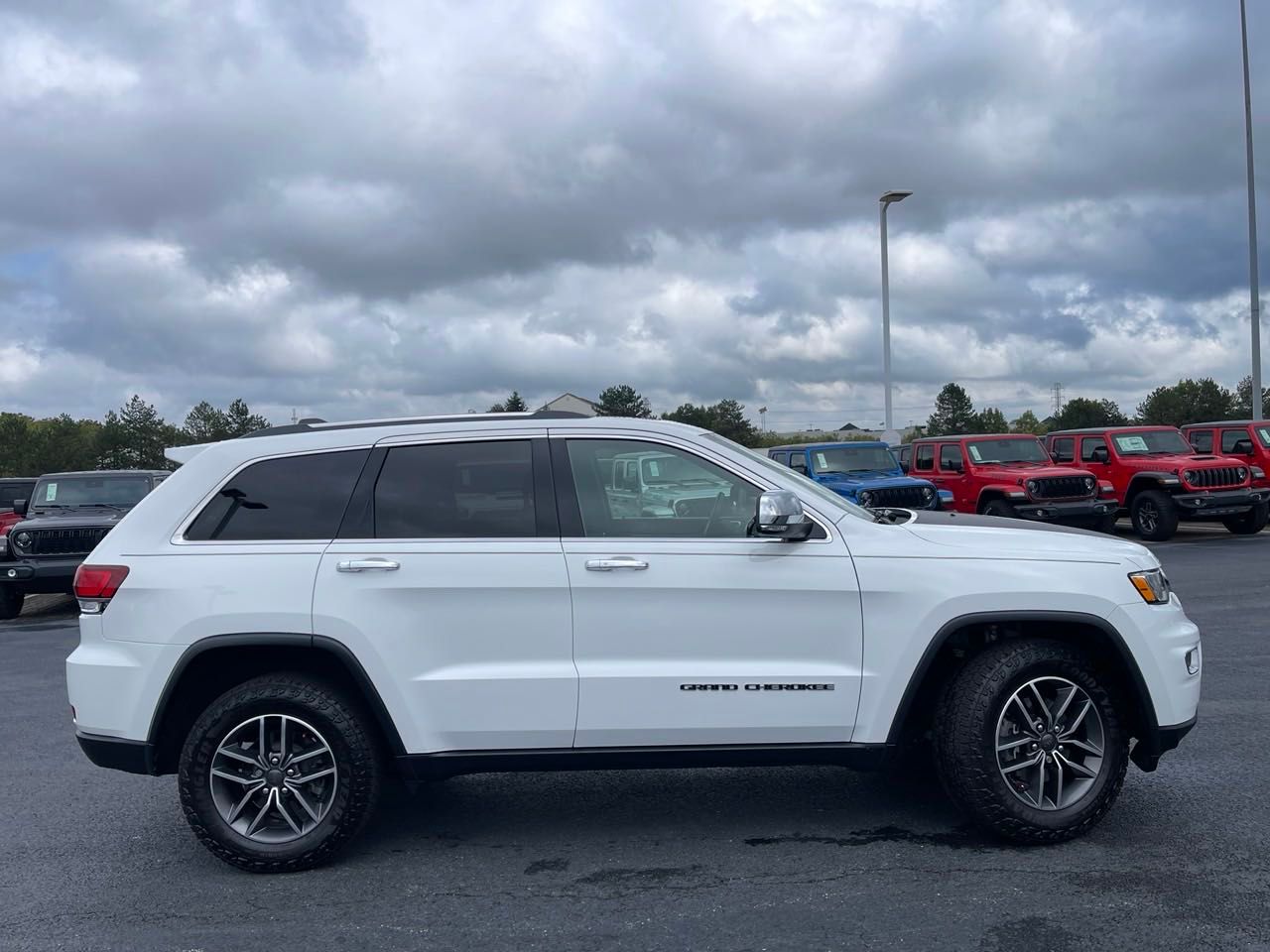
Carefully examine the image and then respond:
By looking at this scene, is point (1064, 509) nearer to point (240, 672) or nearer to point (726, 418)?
point (240, 672)

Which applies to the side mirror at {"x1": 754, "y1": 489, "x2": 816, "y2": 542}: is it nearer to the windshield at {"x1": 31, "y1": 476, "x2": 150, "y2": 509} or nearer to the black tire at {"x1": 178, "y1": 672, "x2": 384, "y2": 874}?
the black tire at {"x1": 178, "y1": 672, "x2": 384, "y2": 874}

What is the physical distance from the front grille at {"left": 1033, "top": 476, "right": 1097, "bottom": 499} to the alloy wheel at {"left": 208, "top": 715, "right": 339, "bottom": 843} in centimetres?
1501

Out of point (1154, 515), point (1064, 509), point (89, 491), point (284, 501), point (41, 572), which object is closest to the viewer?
point (284, 501)

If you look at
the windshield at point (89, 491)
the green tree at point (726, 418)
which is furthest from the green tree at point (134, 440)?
the windshield at point (89, 491)

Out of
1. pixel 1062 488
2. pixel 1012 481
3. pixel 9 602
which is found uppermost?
pixel 1012 481

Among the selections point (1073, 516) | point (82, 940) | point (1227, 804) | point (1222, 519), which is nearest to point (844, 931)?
point (1227, 804)

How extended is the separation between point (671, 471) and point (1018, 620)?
1535mm

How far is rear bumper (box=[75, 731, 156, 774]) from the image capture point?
4.50 meters

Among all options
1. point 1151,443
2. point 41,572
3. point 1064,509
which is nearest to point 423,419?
point 41,572

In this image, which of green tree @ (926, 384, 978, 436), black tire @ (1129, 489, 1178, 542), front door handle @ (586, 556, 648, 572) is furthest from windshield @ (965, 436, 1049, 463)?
green tree @ (926, 384, 978, 436)

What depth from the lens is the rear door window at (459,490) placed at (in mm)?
4605

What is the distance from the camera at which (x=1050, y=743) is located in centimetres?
452

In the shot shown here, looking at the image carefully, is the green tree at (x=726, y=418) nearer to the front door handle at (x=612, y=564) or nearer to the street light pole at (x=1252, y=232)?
the street light pole at (x=1252, y=232)

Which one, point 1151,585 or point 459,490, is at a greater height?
point 459,490
